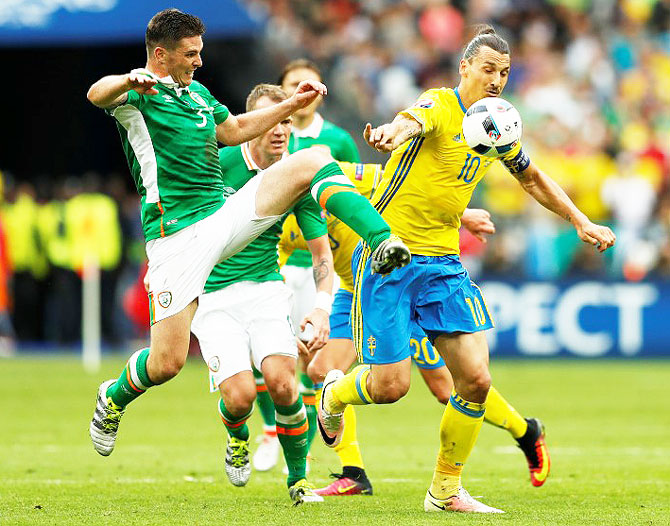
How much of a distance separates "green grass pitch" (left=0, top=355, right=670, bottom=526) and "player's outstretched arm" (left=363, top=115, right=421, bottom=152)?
192 centimetres

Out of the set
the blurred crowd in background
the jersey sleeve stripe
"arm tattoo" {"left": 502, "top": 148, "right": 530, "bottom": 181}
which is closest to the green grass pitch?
the jersey sleeve stripe

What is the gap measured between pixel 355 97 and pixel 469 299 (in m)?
13.2

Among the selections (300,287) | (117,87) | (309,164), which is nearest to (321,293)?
(309,164)

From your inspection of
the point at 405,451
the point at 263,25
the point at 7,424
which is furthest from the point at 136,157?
the point at 263,25

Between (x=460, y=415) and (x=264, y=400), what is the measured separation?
257cm

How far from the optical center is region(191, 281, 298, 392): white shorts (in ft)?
25.4

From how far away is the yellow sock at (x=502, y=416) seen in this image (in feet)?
27.6

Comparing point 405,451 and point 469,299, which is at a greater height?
point 469,299

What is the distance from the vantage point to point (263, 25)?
59.0 feet

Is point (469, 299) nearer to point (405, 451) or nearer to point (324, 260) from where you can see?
point (324, 260)

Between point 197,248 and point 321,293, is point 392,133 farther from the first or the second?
point 321,293

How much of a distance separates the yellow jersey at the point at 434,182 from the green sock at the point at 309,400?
2159 millimetres

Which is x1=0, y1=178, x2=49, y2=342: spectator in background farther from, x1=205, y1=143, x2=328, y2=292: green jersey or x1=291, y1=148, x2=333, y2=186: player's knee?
x1=291, y1=148, x2=333, y2=186: player's knee

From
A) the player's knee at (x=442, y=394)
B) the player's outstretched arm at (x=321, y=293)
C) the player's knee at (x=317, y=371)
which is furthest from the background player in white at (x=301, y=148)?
the player's outstretched arm at (x=321, y=293)
